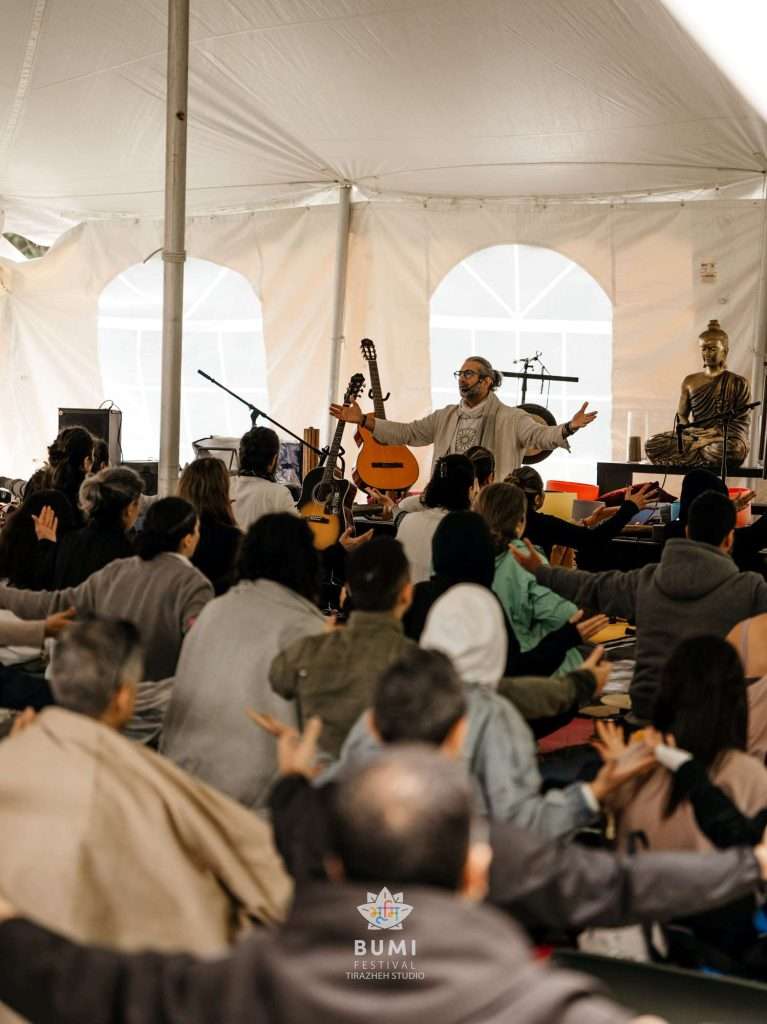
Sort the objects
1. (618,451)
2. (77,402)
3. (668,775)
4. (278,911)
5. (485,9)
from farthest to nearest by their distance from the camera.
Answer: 1. (77,402)
2. (618,451)
3. (485,9)
4. (668,775)
5. (278,911)

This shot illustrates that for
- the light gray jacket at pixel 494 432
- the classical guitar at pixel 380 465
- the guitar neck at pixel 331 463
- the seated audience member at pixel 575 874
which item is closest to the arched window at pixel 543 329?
the classical guitar at pixel 380 465

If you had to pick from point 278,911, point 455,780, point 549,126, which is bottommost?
point 278,911

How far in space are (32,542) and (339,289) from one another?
7556 millimetres

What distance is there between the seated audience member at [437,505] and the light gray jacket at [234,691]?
161 cm

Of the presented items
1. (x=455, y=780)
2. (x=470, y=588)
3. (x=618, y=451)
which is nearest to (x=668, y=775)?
(x=470, y=588)

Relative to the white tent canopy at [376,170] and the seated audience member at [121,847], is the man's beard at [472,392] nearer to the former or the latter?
the white tent canopy at [376,170]

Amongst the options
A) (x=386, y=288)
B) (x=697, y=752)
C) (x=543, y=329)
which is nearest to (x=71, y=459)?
(x=697, y=752)

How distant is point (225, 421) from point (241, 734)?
11017 mm

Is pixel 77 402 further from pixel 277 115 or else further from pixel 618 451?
A: pixel 618 451

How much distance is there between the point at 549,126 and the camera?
9344 millimetres

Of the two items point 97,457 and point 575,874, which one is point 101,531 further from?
point 575,874

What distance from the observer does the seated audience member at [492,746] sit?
2.41m

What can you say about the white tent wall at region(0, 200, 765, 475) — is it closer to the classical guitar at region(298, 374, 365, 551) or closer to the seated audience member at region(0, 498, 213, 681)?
the classical guitar at region(298, 374, 365, 551)

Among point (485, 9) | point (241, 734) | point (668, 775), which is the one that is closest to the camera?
point (668, 775)
